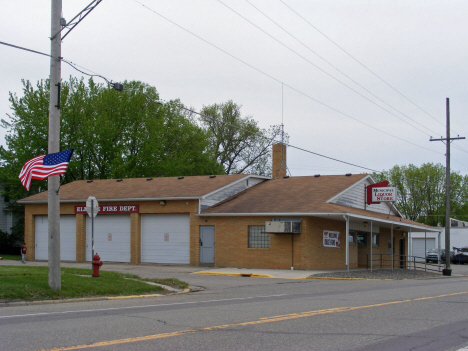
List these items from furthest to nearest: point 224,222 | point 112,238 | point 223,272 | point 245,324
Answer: point 112,238, point 224,222, point 223,272, point 245,324

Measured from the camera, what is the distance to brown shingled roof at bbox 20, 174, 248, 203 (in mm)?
30000

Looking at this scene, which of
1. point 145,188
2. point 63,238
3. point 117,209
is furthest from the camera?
point 63,238

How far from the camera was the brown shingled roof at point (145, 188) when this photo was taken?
30.0 metres

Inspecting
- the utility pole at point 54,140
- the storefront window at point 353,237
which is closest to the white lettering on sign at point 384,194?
the storefront window at point 353,237

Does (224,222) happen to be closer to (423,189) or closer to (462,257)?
(462,257)

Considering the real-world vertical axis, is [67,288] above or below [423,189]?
below

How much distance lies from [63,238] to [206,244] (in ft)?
31.7

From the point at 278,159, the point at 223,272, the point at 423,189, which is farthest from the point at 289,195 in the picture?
the point at 423,189

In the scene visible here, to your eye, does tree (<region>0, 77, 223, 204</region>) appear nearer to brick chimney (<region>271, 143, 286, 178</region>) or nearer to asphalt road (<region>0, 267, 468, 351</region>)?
brick chimney (<region>271, 143, 286, 178</region>)

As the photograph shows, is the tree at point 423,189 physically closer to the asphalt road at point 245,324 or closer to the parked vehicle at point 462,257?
the parked vehicle at point 462,257

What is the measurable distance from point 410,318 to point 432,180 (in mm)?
66273

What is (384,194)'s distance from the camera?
101 feet

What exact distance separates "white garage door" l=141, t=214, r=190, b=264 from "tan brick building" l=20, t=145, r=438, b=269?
2.1 inches

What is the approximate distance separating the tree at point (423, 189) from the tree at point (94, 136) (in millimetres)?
35211
